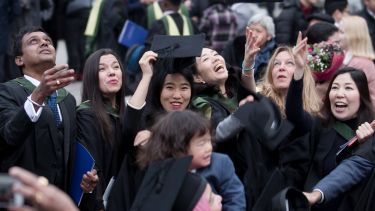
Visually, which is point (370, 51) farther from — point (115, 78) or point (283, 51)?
point (115, 78)

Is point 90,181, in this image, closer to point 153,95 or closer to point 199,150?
point 153,95

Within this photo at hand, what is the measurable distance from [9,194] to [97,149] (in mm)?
3586

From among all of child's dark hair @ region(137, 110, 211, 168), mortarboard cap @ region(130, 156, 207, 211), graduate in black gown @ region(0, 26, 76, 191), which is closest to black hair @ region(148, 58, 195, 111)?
graduate in black gown @ region(0, 26, 76, 191)

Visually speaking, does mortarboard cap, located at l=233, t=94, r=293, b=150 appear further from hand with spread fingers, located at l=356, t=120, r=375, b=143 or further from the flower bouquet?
the flower bouquet

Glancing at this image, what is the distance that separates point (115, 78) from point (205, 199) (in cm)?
223

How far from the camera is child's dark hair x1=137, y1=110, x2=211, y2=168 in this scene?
6.00 m

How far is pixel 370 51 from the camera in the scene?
10258mm

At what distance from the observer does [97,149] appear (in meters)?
7.65

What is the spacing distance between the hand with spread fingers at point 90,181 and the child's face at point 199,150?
1442 mm

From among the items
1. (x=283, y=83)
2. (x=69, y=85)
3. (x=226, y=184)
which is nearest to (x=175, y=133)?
(x=226, y=184)

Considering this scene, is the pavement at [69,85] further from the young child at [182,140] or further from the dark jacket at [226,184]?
the young child at [182,140]

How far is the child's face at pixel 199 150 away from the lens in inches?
238

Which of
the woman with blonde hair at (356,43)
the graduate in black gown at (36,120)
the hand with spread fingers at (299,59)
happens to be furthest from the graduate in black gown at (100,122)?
the woman with blonde hair at (356,43)

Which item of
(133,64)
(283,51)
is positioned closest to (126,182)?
(283,51)
